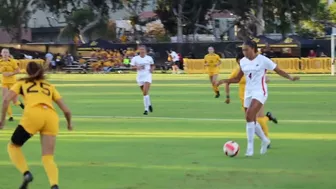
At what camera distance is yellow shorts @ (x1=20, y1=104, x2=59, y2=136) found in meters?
10.1

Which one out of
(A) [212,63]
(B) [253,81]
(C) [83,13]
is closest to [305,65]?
(A) [212,63]

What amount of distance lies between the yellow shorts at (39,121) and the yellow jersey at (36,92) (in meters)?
0.06

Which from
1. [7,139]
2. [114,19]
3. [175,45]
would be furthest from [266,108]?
[114,19]

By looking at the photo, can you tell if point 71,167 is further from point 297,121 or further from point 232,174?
point 297,121

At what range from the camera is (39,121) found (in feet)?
33.0

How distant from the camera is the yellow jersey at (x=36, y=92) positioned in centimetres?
1013

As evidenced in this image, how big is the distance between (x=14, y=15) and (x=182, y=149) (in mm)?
68606

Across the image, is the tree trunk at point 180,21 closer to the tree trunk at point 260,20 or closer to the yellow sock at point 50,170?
the tree trunk at point 260,20

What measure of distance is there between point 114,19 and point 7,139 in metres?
79.1

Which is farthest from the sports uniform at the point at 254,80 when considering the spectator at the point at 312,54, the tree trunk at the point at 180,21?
the tree trunk at the point at 180,21

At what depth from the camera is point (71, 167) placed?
12516 millimetres

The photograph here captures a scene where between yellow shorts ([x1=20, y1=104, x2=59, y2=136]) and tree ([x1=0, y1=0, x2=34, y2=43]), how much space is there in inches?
2816

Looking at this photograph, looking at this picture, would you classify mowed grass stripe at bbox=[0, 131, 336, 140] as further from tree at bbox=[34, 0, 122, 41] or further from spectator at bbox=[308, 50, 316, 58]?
tree at bbox=[34, 0, 122, 41]

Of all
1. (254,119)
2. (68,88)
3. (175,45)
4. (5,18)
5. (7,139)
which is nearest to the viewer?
(254,119)
